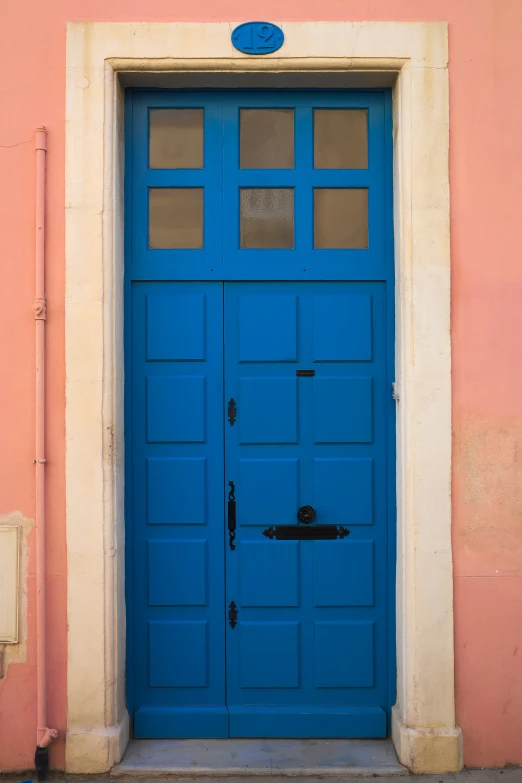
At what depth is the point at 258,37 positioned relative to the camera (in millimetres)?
3744

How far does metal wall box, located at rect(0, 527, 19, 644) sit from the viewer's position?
3.77m

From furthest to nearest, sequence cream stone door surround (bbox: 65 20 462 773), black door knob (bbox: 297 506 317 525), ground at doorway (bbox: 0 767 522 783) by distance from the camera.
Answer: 1. black door knob (bbox: 297 506 317 525)
2. cream stone door surround (bbox: 65 20 462 773)
3. ground at doorway (bbox: 0 767 522 783)

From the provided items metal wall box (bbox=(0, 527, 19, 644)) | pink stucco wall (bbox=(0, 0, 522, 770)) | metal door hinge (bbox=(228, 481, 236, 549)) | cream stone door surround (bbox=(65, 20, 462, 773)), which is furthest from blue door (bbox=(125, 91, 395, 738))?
metal wall box (bbox=(0, 527, 19, 644))

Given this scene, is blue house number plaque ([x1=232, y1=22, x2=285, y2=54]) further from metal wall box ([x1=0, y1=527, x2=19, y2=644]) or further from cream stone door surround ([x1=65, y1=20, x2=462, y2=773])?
metal wall box ([x1=0, y1=527, x2=19, y2=644])

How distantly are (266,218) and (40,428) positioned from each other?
1711 millimetres

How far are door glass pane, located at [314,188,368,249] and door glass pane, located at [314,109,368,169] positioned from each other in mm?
155

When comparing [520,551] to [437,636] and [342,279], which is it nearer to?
[437,636]

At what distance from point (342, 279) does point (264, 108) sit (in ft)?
3.55

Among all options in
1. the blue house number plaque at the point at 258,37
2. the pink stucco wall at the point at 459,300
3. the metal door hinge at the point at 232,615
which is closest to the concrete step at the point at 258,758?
the pink stucco wall at the point at 459,300

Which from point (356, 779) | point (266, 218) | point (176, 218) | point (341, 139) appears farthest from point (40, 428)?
point (356, 779)

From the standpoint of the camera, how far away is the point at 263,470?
4.00 meters

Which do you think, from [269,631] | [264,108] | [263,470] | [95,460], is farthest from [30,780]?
[264,108]

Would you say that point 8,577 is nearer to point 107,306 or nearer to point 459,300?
point 107,306

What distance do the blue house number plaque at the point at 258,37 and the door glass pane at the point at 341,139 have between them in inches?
18.1
